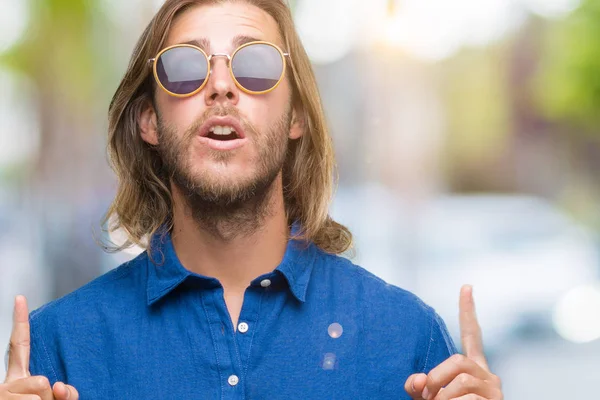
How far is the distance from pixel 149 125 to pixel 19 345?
38.2 inches

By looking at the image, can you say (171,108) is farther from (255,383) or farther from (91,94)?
(91,94)

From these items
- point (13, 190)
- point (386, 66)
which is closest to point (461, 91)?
point (386, 66)

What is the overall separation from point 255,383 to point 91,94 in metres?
9.28

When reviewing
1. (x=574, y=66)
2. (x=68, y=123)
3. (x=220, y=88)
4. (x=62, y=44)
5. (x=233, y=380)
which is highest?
(x=574, y=66)

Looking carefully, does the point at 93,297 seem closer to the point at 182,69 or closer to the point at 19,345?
the point at 19,345

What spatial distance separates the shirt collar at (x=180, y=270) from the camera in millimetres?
2689

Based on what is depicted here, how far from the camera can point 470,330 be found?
8.06 ft

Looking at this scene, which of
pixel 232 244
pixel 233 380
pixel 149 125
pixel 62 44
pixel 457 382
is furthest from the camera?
pixel 62 44

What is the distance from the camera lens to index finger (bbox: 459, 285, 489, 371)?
8.00 feet

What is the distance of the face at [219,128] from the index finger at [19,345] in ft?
2.06

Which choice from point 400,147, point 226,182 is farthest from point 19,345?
point 400,147

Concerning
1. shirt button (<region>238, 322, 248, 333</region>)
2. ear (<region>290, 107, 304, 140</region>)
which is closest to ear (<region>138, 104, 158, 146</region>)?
ear (<region>290, 107, 304, 140</region>)

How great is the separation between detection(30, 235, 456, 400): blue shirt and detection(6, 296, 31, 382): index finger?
0.76 feet

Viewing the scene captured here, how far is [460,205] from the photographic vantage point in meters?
17.7
